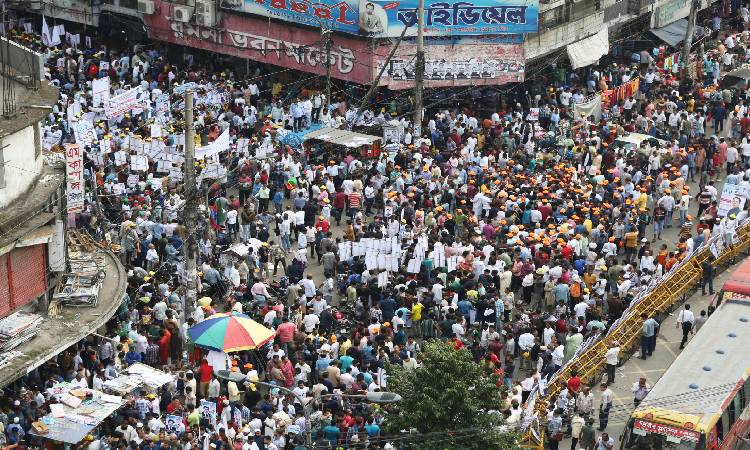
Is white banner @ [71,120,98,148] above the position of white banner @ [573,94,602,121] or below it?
above

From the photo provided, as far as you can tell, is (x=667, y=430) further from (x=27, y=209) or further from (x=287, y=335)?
(x=27, y=209)

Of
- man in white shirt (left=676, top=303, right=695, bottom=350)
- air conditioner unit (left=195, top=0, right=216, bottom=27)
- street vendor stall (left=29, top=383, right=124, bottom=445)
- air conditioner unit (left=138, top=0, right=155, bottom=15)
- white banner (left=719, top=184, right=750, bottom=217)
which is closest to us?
street vendor stall (left=29, top=383, right=124, bottom=445)

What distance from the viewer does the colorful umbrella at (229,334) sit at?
1330 inches

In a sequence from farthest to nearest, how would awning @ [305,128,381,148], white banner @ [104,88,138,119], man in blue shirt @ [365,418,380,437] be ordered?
1. awning @ [305,128,381,148]
2. white banner @ [104,88,138,119]
3. man in blue shirt @ [365,418,380,437]

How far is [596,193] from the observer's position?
44.5 m

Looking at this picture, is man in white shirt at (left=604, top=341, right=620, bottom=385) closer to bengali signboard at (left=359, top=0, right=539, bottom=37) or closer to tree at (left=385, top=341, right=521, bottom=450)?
tree at (left=385, top=341, right=521, bottom=450)

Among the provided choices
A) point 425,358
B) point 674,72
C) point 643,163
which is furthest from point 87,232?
point 674,72

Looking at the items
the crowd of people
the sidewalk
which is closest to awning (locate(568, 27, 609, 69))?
the crowd of people

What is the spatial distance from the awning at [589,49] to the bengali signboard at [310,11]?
27.1ft

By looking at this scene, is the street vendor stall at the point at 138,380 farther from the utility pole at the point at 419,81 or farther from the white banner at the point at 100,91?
the utility pole at the point at 419,81

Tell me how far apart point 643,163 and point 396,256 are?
1117 centimetres

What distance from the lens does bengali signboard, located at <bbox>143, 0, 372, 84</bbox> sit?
52219mm

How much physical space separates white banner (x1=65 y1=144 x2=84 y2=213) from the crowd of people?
1708 millimetres

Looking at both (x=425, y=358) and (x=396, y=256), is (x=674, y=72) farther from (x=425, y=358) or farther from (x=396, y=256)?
(x=425, y=358)
